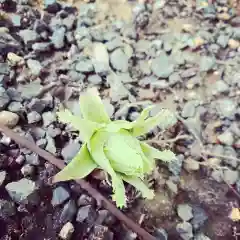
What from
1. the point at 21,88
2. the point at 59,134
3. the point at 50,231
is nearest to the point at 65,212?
the point at 50,231

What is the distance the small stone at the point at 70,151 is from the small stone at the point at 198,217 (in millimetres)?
280

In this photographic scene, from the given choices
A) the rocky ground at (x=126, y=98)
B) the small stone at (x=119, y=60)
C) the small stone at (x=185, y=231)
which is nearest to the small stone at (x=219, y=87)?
the rocky ground at (x=126, y=98)

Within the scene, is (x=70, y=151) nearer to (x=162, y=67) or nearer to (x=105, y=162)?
(x=105, y=162)

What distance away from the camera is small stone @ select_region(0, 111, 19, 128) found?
984mm

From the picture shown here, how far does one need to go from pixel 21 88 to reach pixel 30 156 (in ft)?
0.57

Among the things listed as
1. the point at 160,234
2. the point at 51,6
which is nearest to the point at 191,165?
the point at 160,234

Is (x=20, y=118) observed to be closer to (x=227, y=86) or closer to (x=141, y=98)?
(x=141, y=98)

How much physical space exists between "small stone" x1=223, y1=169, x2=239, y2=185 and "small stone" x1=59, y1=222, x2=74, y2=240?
37 cm

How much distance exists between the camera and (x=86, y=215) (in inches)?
36.8

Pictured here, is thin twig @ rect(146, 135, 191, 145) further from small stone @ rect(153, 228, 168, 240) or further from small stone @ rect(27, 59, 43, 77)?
small stone @ rect(27, 59, 43, 77)

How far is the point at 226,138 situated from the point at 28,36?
0.52 metres

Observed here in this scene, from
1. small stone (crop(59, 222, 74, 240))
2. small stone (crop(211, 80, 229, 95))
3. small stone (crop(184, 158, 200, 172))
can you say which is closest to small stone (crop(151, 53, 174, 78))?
small stone (crop(211, 80, 229, 95))

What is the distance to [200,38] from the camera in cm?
124

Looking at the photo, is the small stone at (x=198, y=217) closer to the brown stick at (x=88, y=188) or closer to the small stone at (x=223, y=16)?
the brown stick at (x=88, y=188)
